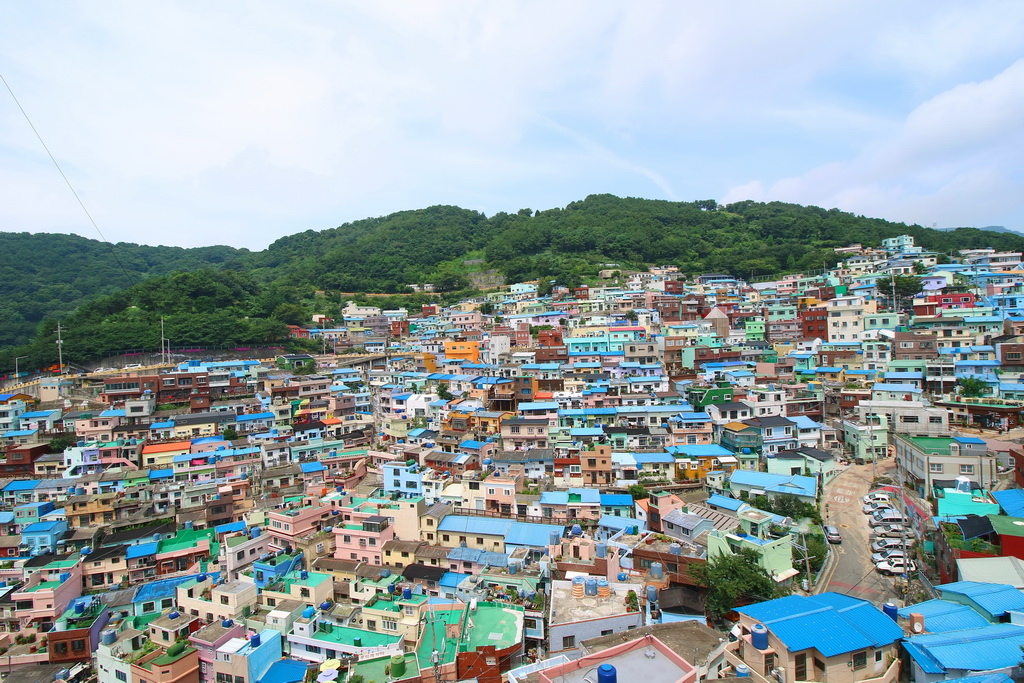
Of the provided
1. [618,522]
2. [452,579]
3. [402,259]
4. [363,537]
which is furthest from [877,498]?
[402,259]

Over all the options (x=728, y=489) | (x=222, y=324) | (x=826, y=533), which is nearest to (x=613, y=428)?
(x=728, y=489)

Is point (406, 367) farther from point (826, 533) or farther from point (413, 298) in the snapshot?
point (826, 533)

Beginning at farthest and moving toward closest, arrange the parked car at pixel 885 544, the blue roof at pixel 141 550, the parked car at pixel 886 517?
the blue roof at pixel 141 550
the parked car at pixel 886 517
the parked car at pixel 885 544

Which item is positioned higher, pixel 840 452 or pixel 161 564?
pixel 840 452

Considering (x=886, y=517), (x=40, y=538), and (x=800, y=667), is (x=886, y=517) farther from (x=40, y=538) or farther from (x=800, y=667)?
(x=40, y=538)

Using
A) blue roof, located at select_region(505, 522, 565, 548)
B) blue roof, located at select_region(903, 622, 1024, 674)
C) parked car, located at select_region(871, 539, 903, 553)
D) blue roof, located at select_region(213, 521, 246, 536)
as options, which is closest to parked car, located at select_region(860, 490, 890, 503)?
parked car, located at select_region(871, 539, 903, 553)

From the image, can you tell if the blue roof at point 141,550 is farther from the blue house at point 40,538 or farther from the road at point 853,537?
the road at point 853,537

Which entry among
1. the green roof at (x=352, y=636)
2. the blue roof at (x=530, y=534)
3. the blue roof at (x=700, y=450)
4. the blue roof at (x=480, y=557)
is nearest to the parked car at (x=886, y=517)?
the blue roof at (x=700, y=450)
